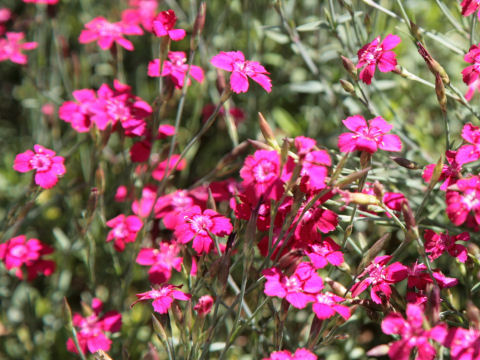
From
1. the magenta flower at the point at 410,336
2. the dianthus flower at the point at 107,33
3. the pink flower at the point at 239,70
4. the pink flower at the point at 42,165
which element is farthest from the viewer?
the dianthus flower at the point at 107,33

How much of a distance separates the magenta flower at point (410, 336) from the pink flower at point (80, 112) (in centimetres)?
111

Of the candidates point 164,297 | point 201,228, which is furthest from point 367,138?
point 164,297

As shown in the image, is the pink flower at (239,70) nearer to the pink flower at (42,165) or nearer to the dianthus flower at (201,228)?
the dianthus flower at (201,228)

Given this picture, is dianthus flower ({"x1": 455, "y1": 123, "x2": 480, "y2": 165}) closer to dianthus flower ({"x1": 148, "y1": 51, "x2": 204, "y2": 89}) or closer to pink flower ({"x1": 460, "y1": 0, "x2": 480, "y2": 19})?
pink flower ({"x1": 460, "y1": 0, "x2": 480, "y2": 19})

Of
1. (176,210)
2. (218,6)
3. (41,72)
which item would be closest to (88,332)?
(176,210)

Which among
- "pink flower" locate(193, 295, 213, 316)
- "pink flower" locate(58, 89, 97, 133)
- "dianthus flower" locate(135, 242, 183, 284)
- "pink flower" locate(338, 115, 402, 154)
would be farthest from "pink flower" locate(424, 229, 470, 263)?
"pink flower" locate(58, 89, 97, 133)

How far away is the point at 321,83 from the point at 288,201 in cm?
93

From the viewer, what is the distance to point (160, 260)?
1.70 metres

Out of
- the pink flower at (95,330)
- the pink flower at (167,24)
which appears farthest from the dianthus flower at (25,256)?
the pink flower at (167,24)

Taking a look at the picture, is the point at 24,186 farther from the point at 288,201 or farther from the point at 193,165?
the point at 288,201

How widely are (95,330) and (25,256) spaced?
36 cm

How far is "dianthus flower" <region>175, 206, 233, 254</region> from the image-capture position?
1.40 metres

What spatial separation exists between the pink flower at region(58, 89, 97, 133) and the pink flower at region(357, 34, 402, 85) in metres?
0.88

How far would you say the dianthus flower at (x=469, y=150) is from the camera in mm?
1356
